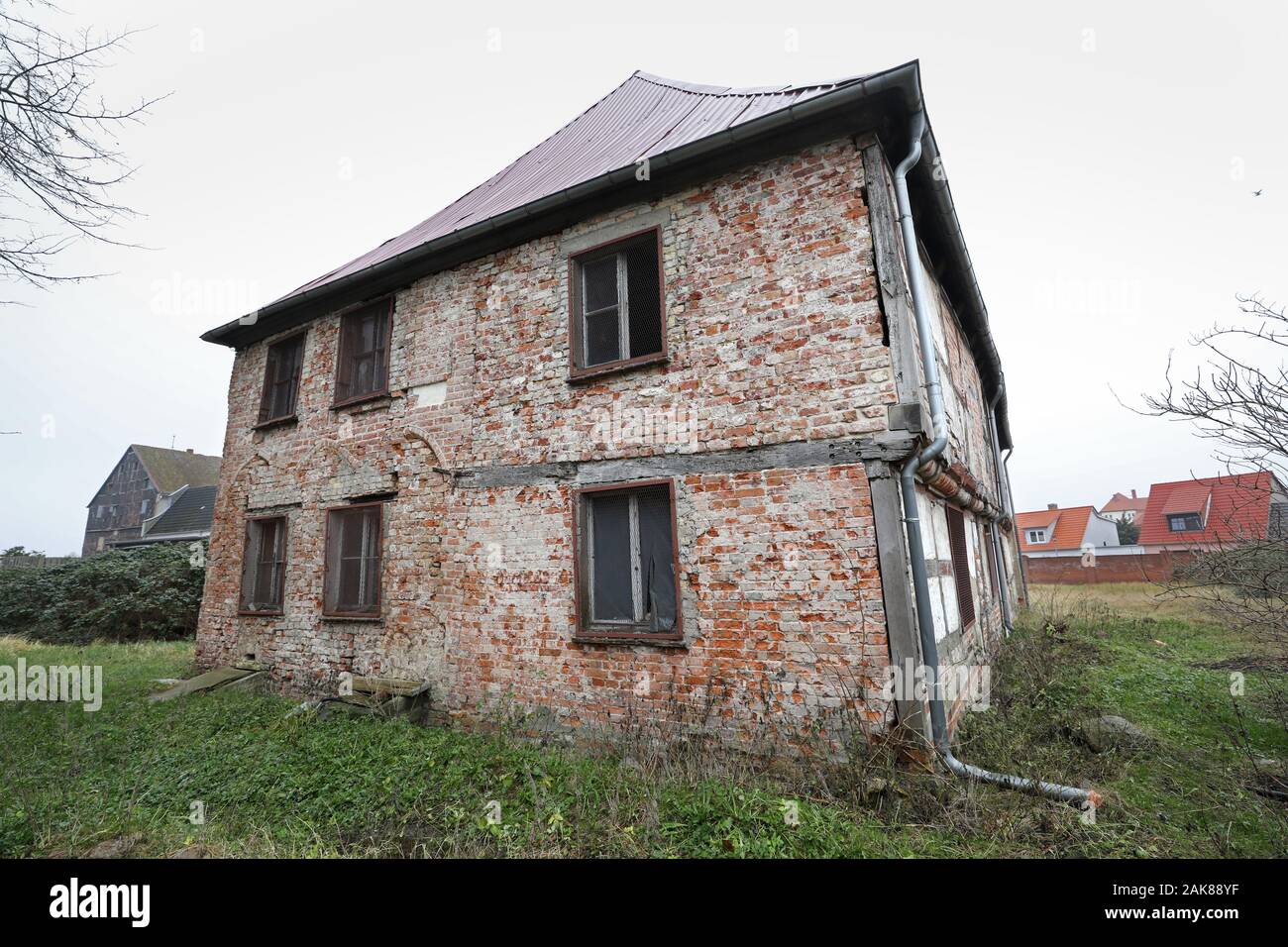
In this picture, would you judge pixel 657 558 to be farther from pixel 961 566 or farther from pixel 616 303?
pixel 961 566

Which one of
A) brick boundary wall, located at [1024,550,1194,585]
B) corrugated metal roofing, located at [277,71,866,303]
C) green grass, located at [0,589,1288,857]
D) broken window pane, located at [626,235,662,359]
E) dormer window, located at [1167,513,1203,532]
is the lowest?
green grass, located at [0,589,1288,857]

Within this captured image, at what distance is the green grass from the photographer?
11.1ft

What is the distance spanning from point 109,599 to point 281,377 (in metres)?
11.2

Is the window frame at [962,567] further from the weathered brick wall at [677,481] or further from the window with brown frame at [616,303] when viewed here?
the window with brown frame at [616,303]

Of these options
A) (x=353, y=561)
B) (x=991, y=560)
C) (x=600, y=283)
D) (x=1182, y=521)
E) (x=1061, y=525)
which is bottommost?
(x=991, y=560)

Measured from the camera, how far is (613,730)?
16.6 feet

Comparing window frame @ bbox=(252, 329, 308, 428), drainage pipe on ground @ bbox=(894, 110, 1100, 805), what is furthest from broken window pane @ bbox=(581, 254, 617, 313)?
window frame @ bbox=(252, 329, 308, 428)

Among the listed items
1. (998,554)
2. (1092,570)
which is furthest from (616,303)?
(1092,570)

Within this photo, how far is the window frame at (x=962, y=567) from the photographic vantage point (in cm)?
636

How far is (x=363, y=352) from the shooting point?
8086 millimetres

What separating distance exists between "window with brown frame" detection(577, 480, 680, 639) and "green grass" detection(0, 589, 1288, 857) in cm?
114

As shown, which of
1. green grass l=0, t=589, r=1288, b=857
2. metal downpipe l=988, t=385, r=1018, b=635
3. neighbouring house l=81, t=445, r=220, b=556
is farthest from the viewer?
neighbouring house l=81, t=445, r=220, b=556

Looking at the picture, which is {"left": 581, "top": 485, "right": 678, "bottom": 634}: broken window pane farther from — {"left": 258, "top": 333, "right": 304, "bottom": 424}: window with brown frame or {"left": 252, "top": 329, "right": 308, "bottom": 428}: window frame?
{"left": 258, "top": 333, "right": 304, "bottom": 424}: window with brown frame

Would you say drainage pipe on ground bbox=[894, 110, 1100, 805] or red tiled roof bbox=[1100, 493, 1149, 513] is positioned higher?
red tiled roof bbox=[1100, 493, 1149, 513]
